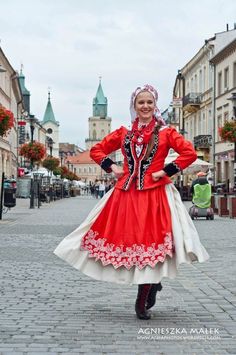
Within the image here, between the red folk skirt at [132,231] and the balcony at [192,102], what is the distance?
56.2 metres

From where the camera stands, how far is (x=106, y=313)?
6.53 meters

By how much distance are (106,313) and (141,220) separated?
3.24 feet

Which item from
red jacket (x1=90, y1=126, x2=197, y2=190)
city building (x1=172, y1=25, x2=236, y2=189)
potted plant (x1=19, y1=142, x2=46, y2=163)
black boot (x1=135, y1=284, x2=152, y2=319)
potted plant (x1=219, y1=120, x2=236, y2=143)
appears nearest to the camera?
black boot (x1=135, y1=284, x2=152, y2=319)

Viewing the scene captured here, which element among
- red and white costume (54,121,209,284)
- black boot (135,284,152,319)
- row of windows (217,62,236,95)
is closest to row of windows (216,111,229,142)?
row of windows (217,62,236,95)

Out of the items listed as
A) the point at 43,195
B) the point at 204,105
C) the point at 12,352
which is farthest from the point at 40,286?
the point at 204,105

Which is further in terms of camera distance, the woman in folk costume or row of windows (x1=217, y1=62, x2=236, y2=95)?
row of windows (x1=217, y1=62, x2=236, y2=95)

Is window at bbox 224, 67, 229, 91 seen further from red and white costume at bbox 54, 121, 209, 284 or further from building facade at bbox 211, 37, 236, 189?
red and white costume at bbox 54, 121, 209, 284

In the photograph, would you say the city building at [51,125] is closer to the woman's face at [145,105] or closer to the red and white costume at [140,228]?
the woman's face at [145,105]

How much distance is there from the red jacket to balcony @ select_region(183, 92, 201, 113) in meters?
55.8

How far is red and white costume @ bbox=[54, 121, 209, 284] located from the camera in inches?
237

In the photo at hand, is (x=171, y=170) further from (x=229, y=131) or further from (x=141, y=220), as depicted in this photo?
(x=229, y=131)

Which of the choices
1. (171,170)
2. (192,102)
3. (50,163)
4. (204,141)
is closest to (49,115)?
(50,163)

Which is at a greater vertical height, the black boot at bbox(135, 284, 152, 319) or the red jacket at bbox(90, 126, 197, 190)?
the red jacket at bbox(90, 126, 197, 190)

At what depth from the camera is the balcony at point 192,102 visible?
2445 inches
